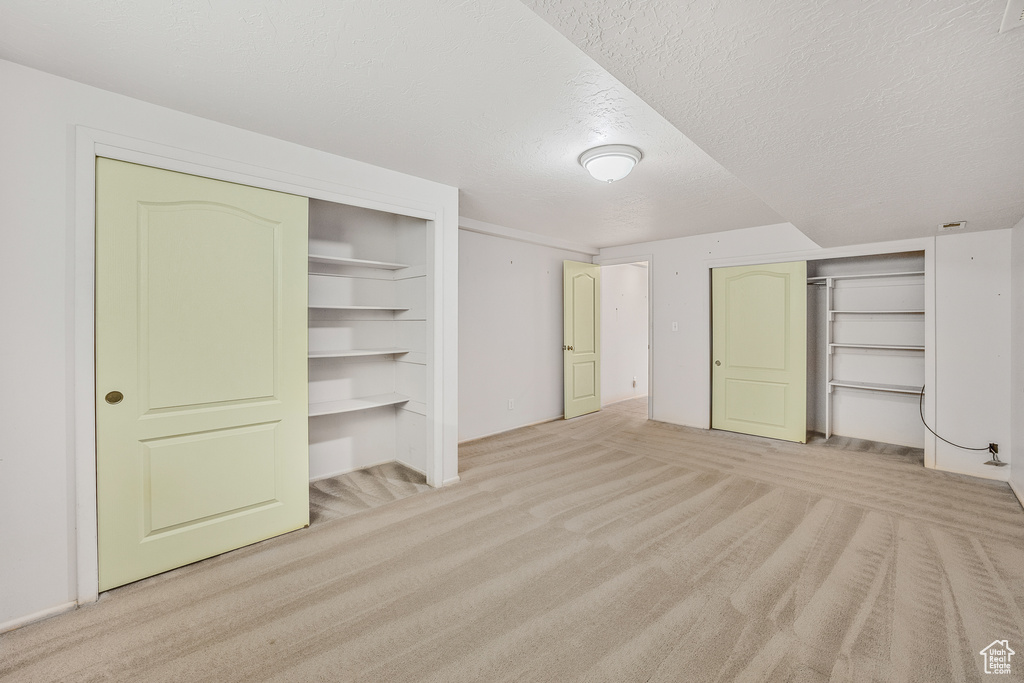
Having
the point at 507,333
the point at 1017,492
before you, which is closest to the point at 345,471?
the point at 507,333

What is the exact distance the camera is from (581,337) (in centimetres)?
586

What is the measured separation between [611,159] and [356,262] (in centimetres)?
198

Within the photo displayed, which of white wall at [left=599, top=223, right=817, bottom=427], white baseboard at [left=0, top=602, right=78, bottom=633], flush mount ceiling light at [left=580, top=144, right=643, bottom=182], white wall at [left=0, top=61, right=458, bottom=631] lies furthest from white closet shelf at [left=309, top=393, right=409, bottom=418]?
white wall at [left=599, top=223, right=817, bottom=427]

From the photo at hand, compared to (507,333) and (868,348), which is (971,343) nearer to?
(868,348)

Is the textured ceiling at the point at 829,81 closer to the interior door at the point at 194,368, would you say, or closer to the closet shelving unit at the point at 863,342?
the interior door at the point at 194,368

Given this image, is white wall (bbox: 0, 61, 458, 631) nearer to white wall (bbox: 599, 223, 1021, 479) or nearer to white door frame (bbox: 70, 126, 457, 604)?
white door frame (bbox: 70, 126, 457, 604)

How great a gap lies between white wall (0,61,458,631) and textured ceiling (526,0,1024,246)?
2.25 m

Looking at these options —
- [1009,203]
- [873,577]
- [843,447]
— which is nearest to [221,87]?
[873,577]

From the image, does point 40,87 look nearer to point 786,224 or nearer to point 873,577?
point 873,577

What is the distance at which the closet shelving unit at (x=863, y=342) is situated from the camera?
169 inches

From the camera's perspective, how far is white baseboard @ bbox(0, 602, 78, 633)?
177 centimetres

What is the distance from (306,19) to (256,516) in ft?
8.31

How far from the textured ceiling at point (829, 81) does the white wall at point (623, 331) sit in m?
4.62

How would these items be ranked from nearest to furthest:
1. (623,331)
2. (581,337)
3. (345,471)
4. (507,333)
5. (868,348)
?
(345,471) → (868,348) → (507,333) → (581,337) → (623,331)
